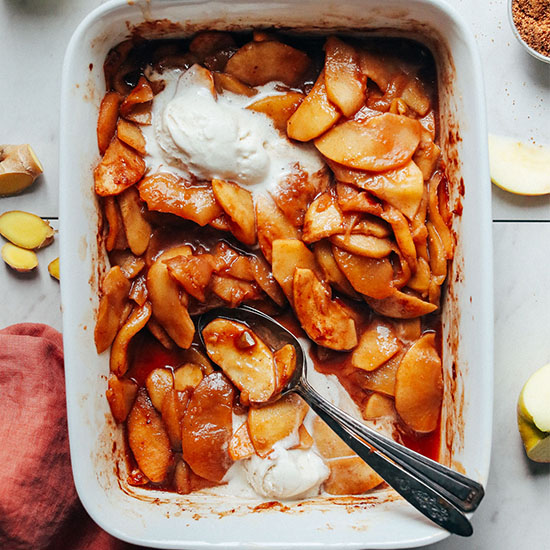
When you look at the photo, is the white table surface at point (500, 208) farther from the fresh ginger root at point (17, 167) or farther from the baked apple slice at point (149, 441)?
the baked apple slice at point (149, 441)

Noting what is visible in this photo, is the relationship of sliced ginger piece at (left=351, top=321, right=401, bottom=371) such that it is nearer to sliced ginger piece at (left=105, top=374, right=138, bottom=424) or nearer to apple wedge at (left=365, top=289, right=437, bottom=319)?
apple wedge at (left=365, top=289, right=437, bottom=319)

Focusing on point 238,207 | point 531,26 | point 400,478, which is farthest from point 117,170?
point 531,26

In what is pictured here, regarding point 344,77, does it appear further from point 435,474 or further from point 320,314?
point 435,474

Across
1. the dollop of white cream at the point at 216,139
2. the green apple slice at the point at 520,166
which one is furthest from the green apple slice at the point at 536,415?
the dollop of white cream at the point at 216,139

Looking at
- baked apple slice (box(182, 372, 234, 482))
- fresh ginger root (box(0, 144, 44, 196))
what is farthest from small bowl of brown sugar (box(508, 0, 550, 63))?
fresh ginger root (box(0, 144, 44, 196))

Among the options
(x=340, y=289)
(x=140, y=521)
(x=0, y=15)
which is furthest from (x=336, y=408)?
(x=0, y=15)

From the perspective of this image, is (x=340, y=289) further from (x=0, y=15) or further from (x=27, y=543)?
(x=0, y=15)
